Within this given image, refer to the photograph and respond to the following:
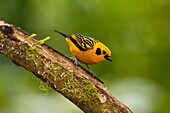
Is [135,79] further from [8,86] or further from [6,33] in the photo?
[6,33]

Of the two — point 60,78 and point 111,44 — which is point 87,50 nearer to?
point 60,78

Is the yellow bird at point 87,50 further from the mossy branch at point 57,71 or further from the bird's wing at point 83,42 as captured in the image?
the mossy branch at point 57,71

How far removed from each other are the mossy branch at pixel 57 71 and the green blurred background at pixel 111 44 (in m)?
1.50

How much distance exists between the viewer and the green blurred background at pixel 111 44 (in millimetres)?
4438

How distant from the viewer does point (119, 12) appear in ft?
16.7

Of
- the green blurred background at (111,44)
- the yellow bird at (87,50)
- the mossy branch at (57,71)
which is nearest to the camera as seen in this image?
the mossy branch at (57,71)

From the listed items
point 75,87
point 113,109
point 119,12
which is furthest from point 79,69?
point 119,12

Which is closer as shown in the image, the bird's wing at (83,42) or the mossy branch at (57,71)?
the mossy branch at (57,71)

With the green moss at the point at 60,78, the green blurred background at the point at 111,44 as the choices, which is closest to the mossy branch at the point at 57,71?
the green moss at the point at 60,78

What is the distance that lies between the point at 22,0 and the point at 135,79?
2.92 meters

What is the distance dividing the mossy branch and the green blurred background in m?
1.50

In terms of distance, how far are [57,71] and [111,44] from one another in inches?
103

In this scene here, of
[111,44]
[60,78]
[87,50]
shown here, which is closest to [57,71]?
[60,78]

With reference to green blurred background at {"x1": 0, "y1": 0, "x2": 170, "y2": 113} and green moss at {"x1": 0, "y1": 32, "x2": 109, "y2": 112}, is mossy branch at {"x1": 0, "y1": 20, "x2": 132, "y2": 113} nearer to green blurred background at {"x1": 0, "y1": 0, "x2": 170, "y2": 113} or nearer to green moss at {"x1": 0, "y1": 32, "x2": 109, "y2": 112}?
green moss at {"x1": 0, "y1": 32, "x2": 109, "y2": 112}
